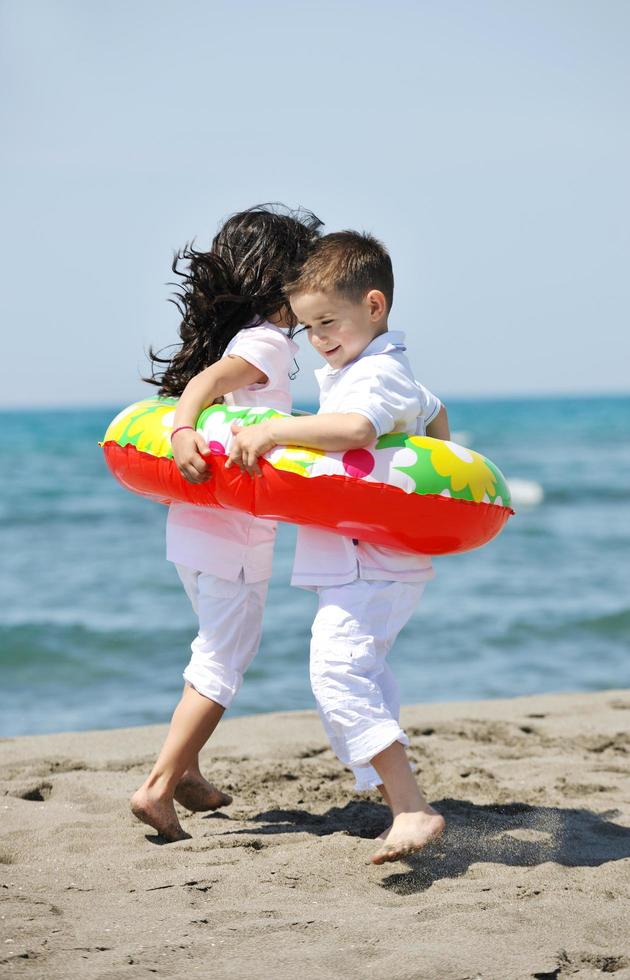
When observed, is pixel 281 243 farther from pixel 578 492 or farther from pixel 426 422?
pixel 578 492

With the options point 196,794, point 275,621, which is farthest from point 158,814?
point 275,621

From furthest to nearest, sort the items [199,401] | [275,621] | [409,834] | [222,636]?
[275,621], [222,636], [199,401], [409,834]

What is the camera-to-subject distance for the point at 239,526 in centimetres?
361

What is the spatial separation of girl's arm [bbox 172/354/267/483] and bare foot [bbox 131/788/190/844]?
0.99 metres

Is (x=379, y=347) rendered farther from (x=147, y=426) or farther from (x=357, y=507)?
(x=147, y=426)

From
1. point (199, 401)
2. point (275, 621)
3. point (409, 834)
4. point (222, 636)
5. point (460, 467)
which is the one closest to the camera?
point (409, 834)

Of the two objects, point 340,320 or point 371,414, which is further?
point 340,320

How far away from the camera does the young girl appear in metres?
3.50

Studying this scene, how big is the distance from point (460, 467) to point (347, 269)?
666 millimetres

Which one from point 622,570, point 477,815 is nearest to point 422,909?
point 477,815

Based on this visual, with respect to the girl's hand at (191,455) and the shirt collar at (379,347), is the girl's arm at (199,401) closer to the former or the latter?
the girl's hand at (191,455)

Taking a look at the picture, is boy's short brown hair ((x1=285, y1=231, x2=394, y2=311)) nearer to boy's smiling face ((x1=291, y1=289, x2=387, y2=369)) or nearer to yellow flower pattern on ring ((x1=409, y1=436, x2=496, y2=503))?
boy's smiling face ((x1=291, y1=289, x2=387, y2=369))

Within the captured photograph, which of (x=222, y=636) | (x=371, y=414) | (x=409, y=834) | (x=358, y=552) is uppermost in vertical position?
(x=371, y=414)

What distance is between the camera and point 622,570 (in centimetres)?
1112
